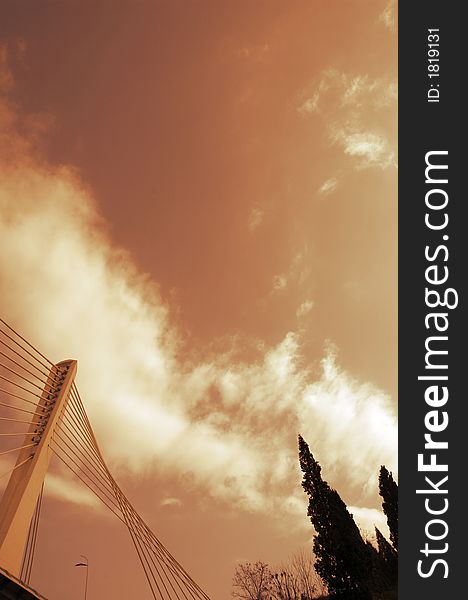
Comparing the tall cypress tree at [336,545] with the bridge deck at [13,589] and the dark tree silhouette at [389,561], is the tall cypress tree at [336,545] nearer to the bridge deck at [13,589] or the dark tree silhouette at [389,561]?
the dark tree silhouette at [389,561]

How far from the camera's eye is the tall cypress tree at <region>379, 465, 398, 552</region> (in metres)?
40.6

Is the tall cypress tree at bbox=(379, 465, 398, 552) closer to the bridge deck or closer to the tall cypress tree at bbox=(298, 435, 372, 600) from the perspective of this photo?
the tall cypress tree at bbox=(298, 435, 372, 600)

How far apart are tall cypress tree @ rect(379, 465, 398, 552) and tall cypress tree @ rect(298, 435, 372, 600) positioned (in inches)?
357

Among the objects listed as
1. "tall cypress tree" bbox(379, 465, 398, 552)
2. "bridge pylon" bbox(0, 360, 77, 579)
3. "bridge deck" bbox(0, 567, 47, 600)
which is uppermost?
"tall cypress tree" bbox(379, 465, 398, 552)

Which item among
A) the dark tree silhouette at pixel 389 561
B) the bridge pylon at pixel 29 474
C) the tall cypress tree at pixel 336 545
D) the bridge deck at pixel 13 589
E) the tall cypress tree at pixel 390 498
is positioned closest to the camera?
the bridge deck at pixel 13 589

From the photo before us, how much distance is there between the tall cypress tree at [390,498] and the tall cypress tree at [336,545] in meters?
9.08

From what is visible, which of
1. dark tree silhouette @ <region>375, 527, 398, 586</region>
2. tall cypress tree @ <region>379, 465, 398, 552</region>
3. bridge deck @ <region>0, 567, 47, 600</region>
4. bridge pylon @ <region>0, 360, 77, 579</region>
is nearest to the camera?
bridge deck @ <region>0, 567, 47, 600</region>

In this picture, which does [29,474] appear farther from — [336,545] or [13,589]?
[336,545]

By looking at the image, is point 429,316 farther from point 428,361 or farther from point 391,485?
point 391,485

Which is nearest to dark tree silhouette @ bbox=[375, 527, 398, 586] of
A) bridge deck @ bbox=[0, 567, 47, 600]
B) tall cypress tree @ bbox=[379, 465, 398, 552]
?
tall cypress tree @ bbox=[379, 465, 398, 552]

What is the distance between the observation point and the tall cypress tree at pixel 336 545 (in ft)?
99.0

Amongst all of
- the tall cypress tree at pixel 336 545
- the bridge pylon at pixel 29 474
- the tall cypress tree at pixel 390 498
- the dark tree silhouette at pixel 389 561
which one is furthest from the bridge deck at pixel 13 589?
the tall cypress tree at pixel 390 498

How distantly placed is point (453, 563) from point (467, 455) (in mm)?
2467

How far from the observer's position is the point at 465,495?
9781mm
